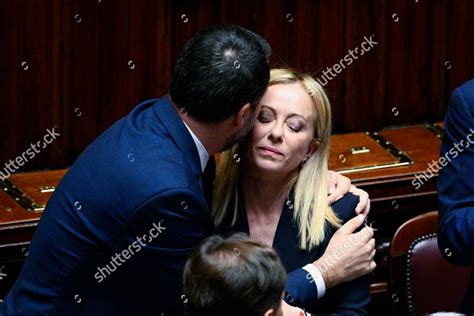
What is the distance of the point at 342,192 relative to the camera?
3.40m

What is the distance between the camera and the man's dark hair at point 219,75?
9.76ft

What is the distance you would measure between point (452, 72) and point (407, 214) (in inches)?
28.0

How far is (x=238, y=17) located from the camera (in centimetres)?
476

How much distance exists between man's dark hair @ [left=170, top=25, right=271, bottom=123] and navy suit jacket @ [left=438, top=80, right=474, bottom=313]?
500 millimetres

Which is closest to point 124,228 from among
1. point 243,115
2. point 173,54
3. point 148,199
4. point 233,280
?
point 148,199

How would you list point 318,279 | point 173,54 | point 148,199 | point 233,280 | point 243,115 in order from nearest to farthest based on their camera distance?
point 233,280, point 148,199, point 243,115, point 318,279, point 173,54

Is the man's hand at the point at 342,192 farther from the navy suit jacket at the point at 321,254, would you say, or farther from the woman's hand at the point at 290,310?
the woman's hand at the point at 290,310

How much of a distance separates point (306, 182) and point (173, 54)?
4.73 ft

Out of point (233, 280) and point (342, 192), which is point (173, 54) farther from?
point (233, 280)

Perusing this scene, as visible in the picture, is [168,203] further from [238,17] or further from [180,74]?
[238,17]

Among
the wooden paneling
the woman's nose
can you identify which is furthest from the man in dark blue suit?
the wooden paneling

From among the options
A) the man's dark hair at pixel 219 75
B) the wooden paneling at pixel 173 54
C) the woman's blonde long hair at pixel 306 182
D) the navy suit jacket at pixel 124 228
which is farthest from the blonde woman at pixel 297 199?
the wooden paneling at pixel 173 54

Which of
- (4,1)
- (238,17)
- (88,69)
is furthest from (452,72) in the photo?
(4,1)

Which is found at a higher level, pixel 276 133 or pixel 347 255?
pixel 276 133
